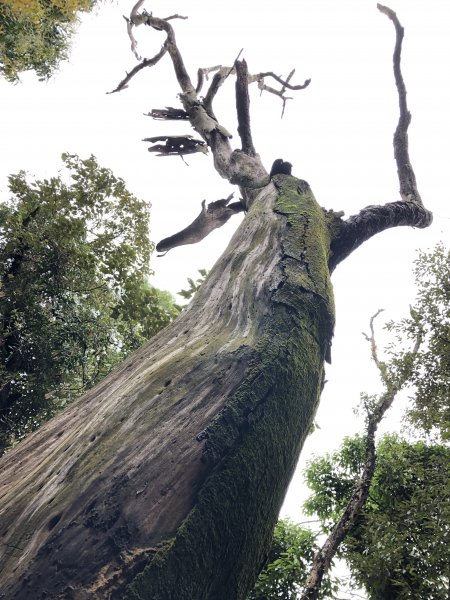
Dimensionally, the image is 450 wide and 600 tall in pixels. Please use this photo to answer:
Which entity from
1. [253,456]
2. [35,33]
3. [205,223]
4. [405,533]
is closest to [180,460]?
[253,456]

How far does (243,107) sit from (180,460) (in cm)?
498

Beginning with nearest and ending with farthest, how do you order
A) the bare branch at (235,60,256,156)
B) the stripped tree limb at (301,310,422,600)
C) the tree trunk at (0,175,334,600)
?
the tree trunk at (0,175,334,600) → the bare branch at (235,60,256,156) → the stripped tree limb at (301,310,422,600)

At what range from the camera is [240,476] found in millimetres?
2174

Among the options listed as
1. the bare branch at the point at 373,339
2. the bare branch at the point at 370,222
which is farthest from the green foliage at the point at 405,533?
the bare branch at the point at 370,222

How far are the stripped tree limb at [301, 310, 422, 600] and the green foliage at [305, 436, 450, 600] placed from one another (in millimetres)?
283

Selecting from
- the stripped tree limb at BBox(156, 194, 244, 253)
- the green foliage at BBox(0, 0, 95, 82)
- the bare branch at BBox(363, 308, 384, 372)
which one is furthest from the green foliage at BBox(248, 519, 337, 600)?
the green foliage at BBox(0, 0, 95, 82)

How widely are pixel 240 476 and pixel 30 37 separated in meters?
11.3

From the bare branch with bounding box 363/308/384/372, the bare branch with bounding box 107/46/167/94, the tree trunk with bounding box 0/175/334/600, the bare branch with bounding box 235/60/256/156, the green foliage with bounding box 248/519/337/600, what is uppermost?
the bare branch with bounding box 363/308/384/372

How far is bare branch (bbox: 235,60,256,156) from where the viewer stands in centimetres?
580

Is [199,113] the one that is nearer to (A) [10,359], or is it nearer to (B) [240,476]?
(A) [10,359]

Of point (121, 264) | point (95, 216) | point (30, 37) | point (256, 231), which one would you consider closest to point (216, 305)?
point (256, 231)

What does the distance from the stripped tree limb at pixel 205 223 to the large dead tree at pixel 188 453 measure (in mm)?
2194

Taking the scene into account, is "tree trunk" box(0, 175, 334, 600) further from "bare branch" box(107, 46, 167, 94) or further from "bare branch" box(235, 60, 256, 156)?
"bare branch" box(107, 46, 167, 94)

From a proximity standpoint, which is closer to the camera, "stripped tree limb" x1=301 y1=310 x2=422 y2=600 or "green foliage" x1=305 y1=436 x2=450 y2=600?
"green foliage" x1=305 y1=436 x2=450 y2=600
